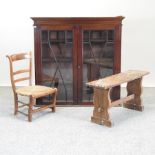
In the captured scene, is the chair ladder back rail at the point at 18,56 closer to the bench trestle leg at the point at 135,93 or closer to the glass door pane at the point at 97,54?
the glass door pane at the point at 97,54

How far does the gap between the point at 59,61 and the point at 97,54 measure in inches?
22.4

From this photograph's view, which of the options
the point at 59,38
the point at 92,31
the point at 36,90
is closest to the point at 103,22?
the point at 92,31

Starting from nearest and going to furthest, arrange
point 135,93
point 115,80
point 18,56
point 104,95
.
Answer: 1. point 104,95
2. point 115,80
3. point 18,56
4. point 135,93

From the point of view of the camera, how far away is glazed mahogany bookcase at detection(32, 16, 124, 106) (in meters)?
4.59

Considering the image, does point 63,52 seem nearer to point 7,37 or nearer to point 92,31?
point 92,31

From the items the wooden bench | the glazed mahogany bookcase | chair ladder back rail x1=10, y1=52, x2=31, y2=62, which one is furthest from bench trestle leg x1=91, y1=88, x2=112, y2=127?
chair ladder back rail x1=10, y1=52, x2=31, y2=62

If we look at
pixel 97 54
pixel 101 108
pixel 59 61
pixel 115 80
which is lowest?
pixel 101 108

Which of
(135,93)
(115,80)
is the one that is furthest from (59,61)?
(135,93)

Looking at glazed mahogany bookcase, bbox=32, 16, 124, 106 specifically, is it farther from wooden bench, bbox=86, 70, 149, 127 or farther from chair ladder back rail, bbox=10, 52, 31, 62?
wooden bench, bbox=86, 70, 149, 127

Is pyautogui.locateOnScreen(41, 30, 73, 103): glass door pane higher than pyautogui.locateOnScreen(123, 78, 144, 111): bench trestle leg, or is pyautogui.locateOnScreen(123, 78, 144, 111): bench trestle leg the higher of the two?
pyautogui.locateOnScreen(41, 30, 73, 103): glass door pane

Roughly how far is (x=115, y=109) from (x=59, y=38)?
1.31 m

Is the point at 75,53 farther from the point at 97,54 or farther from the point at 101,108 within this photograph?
the point at 101,108

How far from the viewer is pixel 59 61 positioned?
4.75 metres

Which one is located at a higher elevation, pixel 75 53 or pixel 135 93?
pixel 75 53
